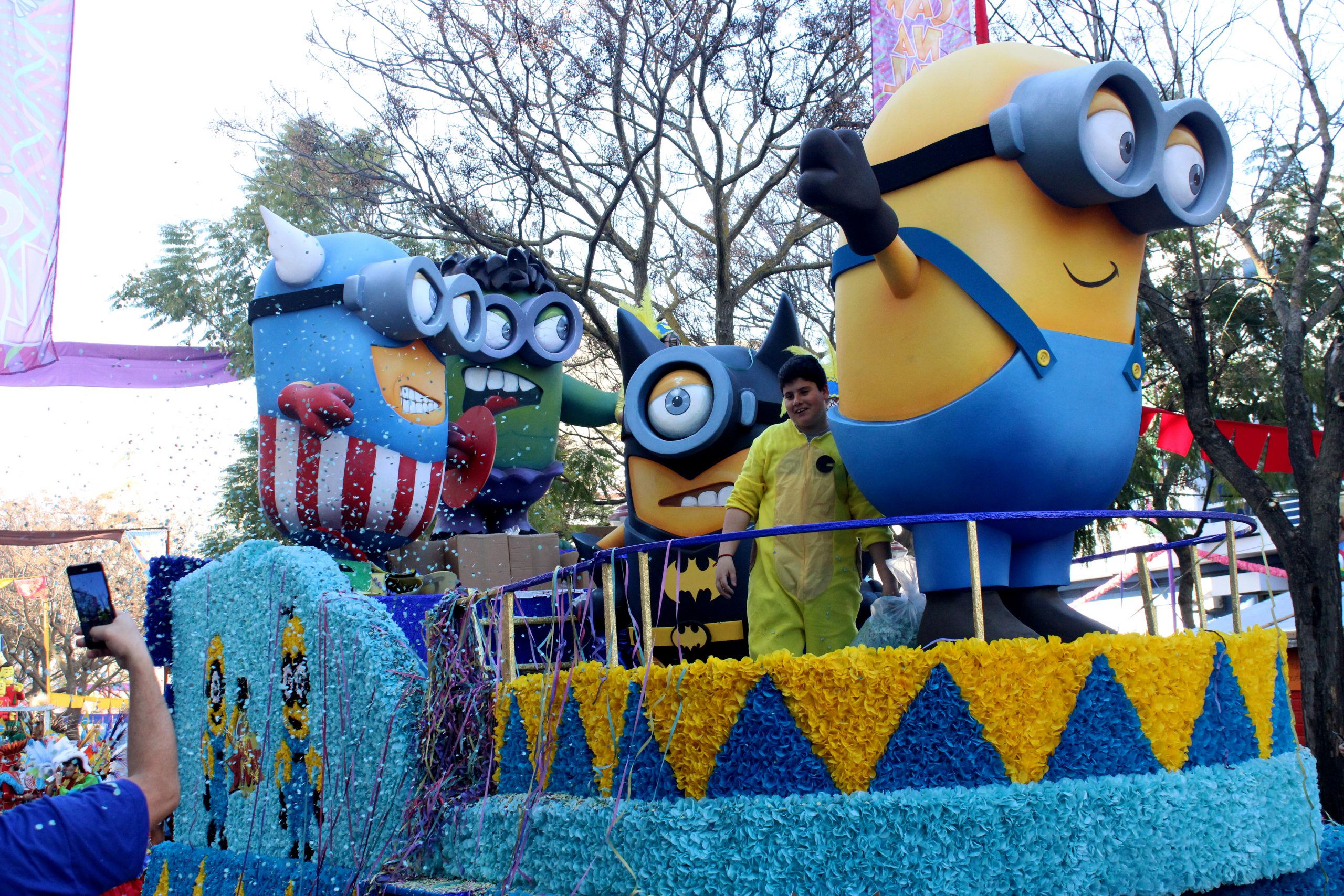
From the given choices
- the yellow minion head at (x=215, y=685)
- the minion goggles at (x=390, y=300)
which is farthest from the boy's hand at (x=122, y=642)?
the minion goggles at (x=390, y=300)

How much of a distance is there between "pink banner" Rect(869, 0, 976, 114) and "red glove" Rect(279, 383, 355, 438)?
3.59 metres

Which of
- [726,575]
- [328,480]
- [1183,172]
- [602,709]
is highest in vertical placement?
[1183,172]

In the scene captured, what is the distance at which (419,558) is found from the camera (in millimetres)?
7371

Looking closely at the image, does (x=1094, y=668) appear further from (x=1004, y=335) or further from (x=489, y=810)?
(x=489, y=810)

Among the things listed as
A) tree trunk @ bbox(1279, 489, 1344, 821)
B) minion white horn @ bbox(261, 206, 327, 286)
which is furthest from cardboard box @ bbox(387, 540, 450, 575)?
tree trunk @ bbox(1279, 489, 1344, 821)

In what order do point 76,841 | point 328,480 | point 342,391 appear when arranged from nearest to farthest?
point 76,841 → point 342,391 → point 328,480

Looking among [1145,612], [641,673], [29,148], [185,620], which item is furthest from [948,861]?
[185,620]

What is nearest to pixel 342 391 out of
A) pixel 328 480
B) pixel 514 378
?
pixel 328 480

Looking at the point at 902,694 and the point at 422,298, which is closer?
the point at 902,694

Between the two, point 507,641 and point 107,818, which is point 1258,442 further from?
point 107,818

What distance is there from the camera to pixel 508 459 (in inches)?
347

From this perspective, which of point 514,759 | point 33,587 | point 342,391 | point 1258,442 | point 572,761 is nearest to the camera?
point 572,761

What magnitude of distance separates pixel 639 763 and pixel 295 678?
205 centimetres

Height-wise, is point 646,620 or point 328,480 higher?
point 328,480
